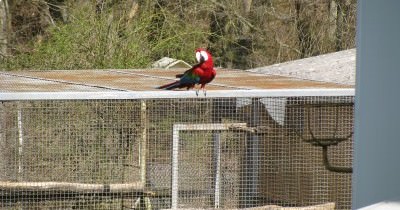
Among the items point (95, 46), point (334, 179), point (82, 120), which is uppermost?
point (95, 46)

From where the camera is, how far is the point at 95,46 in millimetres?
7879

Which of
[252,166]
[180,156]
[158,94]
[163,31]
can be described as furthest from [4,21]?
[158,94]

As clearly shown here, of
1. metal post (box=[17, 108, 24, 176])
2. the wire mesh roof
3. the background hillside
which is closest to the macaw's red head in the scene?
the wire mesh roof

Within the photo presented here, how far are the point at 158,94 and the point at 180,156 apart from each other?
0.98 metres

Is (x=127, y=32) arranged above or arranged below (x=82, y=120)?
above

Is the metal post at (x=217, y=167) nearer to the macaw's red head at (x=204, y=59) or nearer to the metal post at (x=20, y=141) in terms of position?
the macaw's red head at (x=204, y=59)

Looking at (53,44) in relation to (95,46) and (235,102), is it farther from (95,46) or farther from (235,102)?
(235,102)

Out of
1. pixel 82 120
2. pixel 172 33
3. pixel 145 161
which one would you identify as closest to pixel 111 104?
pixel 82 120

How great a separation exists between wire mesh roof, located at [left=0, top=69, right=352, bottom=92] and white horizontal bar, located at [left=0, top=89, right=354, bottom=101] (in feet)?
0.76

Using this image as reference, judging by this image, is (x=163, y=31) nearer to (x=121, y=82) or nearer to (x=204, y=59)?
(x=121, y=82)

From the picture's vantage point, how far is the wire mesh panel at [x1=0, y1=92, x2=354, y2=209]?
5.14 metres

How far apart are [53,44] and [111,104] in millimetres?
2550

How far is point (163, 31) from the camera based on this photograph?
9.78 m

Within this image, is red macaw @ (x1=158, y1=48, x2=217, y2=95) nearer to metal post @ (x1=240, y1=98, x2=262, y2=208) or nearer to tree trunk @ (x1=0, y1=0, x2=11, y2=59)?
metal post @ (x1=240, y1=98, x2=262, y2=208)
